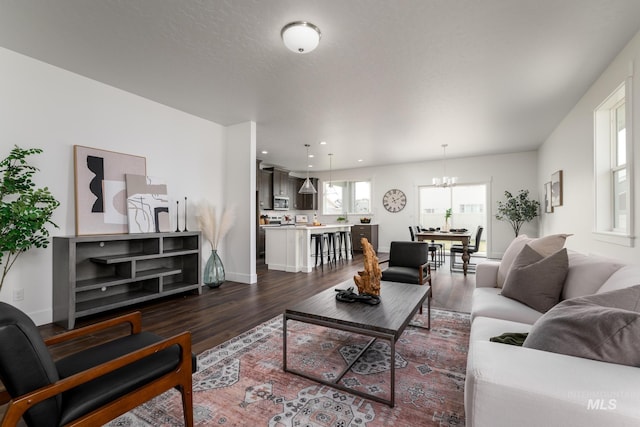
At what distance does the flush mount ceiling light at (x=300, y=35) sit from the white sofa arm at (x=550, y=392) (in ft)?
8.15

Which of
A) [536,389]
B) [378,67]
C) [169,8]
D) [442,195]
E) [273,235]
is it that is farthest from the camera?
[442,195]

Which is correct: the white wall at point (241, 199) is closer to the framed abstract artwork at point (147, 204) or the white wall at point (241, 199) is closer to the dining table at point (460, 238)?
the framed abstract artwork at point (147, 204)

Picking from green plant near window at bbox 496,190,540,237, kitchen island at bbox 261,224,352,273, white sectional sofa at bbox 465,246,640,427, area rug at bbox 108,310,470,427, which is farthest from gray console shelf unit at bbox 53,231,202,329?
green plant near window at bbox 496,190,540,237

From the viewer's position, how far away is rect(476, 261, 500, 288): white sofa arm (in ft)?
9.05

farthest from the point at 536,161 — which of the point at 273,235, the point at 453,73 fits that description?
the point at 273,235

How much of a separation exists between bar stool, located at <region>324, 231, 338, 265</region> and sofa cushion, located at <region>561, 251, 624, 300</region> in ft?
16.6

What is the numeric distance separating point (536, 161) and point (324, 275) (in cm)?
596

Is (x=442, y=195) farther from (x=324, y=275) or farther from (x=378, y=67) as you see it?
(x=378, y=67)

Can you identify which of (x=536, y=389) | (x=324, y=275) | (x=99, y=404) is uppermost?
(x=536, y=389)

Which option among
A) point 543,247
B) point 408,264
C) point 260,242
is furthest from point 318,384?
point 260,242

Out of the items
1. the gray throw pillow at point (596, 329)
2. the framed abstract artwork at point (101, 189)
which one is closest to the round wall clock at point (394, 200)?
the framed abstract artwork at point (101, 189)

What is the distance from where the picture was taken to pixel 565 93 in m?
3.71

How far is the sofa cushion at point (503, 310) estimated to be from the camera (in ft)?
6.31

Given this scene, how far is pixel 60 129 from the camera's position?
121 inches
